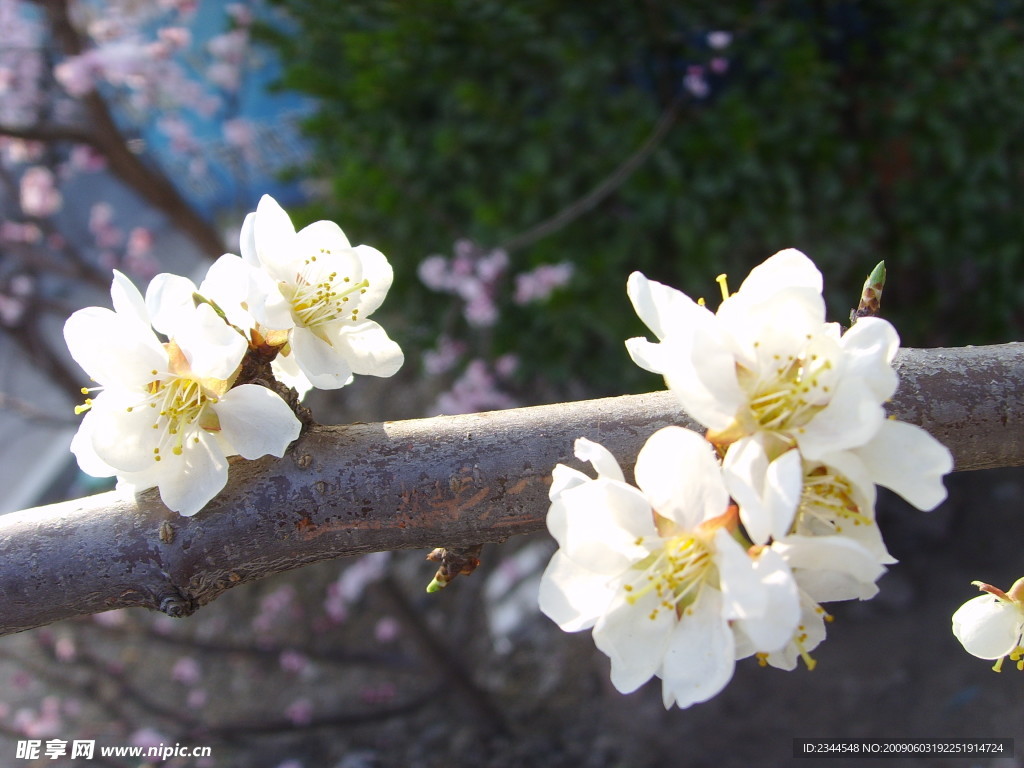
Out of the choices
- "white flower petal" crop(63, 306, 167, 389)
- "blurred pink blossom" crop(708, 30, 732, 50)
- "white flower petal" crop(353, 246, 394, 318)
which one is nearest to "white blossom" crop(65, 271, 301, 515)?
"white flower petal" crop(63, 306, 167, 389)

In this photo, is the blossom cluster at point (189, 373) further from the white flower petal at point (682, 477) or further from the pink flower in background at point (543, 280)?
the pink flower in background at point (543, 280)

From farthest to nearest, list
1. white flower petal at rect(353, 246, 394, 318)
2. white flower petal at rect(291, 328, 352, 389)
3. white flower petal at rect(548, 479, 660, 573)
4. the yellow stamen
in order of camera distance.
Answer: white flower petal at rect(353, 246, 394, 318)
white flower petal at rect(291, 328, 352, 389)
the yellow stamen
white flower petal at rect(548, 479, 660, 573)

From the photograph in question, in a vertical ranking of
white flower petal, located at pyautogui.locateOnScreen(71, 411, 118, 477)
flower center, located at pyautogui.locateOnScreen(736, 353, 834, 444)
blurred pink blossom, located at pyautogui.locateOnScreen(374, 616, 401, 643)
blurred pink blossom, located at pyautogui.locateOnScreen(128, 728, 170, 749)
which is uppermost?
flower center, located at pyautogui.locateOnScreen(736, 353, 834, 444)

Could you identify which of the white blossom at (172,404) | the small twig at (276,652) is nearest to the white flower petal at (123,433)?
the white blossom at (172,404)

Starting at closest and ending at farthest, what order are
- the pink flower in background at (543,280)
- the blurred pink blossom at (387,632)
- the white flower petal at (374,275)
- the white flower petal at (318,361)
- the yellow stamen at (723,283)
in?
the yellow stamen at (723,283), the white flower petal at (318,361), the white flower petal at (374,275), the pink flower in background at (543,280), the blurred pink blossom at (387,632)

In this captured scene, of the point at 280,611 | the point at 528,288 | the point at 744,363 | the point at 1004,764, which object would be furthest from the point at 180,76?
the point at 1004,764

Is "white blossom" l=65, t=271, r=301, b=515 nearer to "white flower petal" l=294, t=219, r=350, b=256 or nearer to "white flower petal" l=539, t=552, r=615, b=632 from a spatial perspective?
"white flower petal" l=294, t=219, r=350, b=256

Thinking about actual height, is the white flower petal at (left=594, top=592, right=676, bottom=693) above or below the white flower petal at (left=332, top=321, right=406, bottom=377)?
below

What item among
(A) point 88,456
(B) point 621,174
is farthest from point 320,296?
(B) point 621,174
